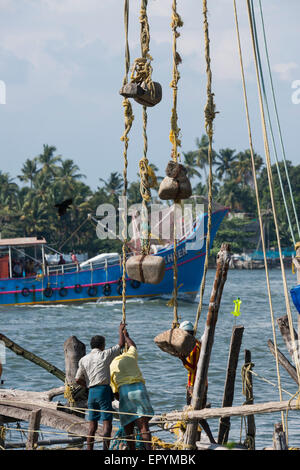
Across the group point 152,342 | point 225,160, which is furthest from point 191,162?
point 152,342

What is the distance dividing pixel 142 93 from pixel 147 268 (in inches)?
69.5

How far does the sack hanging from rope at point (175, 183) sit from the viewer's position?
796cm

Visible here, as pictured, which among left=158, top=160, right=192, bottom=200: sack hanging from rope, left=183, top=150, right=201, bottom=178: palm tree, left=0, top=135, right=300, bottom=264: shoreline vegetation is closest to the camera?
left=158, top=160, right=192, bottom=200: sack hanging from rope

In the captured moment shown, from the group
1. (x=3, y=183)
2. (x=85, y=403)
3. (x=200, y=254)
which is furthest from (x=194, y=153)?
(x=85, y=403)

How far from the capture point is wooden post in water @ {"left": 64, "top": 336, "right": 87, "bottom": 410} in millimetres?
11016

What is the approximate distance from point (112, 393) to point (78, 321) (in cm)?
3015

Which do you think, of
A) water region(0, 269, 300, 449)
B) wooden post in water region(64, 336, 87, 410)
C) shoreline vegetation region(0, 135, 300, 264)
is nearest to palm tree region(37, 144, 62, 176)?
shoreline vegetation region(0, 135, 300, 264)

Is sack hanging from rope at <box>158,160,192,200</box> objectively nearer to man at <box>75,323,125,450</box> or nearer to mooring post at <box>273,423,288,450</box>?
man at <box>75,323,125,450</box>

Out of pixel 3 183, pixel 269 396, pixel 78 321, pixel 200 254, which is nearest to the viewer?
pixel 269 396

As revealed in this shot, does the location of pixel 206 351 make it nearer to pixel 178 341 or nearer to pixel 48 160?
pixel 178 341

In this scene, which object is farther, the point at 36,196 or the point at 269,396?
the point at 36,196

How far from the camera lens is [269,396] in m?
18.0

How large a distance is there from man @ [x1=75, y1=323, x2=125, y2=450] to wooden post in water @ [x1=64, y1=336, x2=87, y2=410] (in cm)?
201
